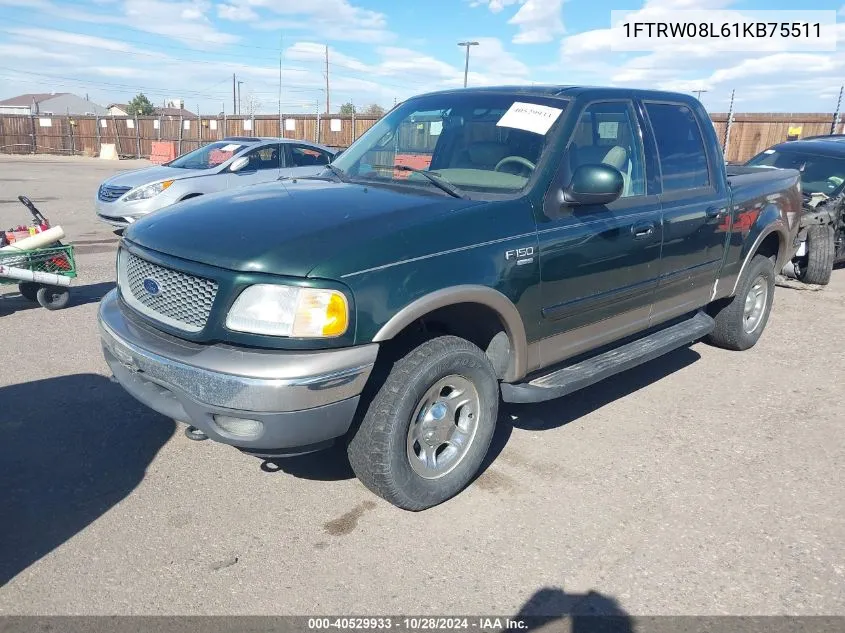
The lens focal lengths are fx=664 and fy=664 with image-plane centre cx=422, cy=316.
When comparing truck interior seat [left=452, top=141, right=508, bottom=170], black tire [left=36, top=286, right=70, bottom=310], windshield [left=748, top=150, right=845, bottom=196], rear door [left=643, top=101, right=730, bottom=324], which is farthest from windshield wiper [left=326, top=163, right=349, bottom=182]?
windshield [left=748, top=150, right=845, bottom=196]

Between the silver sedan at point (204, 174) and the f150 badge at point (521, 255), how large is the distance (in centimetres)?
608

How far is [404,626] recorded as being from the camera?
8.25 feet

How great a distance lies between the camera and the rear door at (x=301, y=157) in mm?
10922

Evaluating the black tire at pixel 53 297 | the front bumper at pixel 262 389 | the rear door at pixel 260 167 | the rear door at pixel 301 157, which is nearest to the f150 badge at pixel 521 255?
the front bumper at pixel 262 389

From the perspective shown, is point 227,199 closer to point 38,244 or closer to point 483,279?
point 483,279

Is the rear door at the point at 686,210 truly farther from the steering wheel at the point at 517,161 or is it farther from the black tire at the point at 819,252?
the black tire at the point at 819,252

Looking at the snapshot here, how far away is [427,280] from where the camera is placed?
2.93m

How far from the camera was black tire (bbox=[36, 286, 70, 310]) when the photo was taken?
20.8 feet

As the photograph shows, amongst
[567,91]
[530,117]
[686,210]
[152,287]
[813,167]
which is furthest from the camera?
[813,167]

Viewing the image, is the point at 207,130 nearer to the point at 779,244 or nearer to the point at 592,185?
the point at 779,244

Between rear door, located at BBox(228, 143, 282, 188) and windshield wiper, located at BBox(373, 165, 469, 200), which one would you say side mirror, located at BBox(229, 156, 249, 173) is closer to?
rear door, located at BBox(228, 143, 282, 188)

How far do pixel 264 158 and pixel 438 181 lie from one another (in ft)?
26.2

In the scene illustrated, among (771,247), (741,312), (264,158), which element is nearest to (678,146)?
(741,312)

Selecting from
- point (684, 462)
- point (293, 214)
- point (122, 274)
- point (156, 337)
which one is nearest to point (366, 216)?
point (293, 214)
